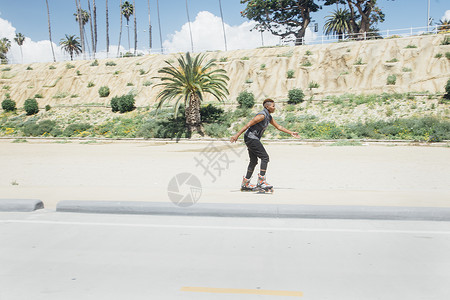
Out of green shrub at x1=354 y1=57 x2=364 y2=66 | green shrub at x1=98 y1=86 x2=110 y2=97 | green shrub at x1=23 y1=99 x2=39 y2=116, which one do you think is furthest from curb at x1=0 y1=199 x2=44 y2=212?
green shrub at x1=98 y1=86 x2=110 y2=97

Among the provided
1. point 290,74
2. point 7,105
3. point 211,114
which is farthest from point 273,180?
point 7,105

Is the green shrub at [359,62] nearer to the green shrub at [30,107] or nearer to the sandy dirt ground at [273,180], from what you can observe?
the sandy dirt ground at [273,180]

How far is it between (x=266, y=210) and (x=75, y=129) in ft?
90.8

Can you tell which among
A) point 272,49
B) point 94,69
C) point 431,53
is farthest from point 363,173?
point 94,69

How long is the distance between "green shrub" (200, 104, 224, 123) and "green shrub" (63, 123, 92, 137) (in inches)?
393

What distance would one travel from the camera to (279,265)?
11.5 feet

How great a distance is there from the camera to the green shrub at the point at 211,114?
92.4 ft

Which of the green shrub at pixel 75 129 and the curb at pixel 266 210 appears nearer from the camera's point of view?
the curb at pixel 266 210

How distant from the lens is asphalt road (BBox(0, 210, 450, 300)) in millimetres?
2979

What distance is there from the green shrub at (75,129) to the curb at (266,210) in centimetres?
2506

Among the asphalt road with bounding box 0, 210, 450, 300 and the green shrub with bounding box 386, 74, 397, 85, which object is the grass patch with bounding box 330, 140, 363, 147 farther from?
the asphalt road with bounding box 0, 210, 450, 300

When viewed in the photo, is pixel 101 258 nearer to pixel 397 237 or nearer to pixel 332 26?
pixel 397 237

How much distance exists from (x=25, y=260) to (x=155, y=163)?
9095 mm

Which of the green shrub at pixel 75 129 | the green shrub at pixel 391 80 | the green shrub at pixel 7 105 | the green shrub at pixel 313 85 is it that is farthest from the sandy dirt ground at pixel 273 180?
the green shrub at pixel 7 105
